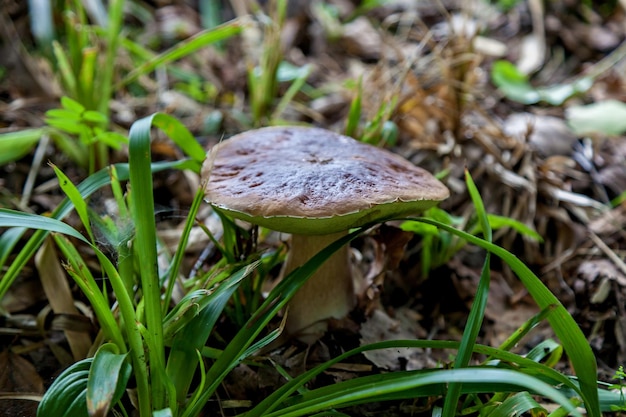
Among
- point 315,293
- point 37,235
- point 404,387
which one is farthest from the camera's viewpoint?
point 315,293

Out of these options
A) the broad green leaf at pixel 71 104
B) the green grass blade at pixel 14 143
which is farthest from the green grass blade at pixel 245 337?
the green grass blade at pixel 14 143

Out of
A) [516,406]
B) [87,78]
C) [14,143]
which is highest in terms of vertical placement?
[87,78]

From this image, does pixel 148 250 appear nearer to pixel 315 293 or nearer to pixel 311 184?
pixel 311 184

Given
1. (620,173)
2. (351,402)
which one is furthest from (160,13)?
(351,402)

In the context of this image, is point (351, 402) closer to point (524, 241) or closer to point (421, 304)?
point (421, 304)

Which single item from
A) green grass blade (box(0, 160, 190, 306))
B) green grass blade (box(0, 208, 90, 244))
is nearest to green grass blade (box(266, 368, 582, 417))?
green grass blade (box(0, 208, 90, 244))

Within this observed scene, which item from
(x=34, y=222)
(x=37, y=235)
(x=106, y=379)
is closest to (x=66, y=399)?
(x=106, y=379)

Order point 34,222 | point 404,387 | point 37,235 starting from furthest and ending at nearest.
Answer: point 37,235 → point 34,222 → point 404,387

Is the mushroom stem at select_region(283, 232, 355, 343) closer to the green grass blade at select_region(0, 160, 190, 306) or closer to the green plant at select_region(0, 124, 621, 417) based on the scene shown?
the green plant at select_region(0, 124, 621, 417)
